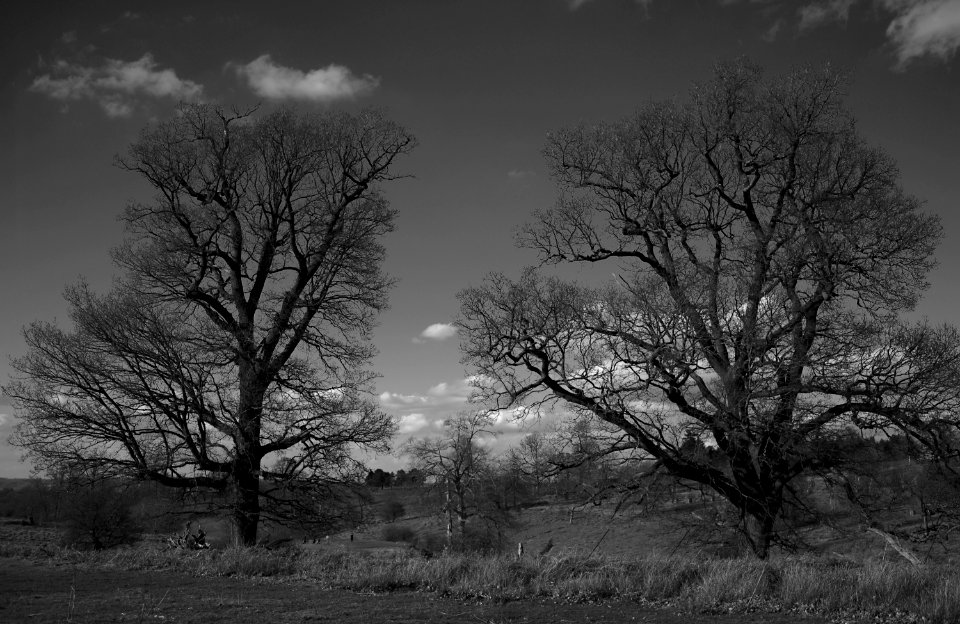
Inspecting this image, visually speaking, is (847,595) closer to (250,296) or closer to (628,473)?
(628,473)

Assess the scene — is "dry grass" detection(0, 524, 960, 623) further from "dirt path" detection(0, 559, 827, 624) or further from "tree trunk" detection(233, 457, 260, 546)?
"tree trunk" detection(233, 457, 260, 546)

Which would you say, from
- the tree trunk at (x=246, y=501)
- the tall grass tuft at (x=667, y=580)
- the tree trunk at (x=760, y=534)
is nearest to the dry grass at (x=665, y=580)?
the tall grass tuft at (x=667, y=580)

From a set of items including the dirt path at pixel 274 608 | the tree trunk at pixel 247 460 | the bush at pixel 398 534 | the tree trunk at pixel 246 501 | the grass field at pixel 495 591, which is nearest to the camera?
the dirt path at pixel 274 608

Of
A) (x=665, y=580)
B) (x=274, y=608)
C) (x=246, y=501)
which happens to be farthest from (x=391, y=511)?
(x=274, y=608)

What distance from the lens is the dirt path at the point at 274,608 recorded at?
294 inches

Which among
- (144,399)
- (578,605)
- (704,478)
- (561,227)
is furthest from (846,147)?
(144,399)

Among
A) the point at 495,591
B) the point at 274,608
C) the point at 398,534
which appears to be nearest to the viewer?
the point at 274,608

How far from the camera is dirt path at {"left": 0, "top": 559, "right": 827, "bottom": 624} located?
7.48 metres

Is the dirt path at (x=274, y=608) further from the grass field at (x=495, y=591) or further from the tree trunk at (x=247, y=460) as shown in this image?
the tree trunk at (x=247, y=460)

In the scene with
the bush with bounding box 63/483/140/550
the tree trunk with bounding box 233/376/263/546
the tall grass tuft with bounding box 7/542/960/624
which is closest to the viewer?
the tall grass tuft with bounding box 7/542/960/624

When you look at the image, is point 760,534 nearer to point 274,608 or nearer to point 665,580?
point 665,580

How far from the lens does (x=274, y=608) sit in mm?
8234

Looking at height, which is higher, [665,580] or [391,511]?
[665,580]

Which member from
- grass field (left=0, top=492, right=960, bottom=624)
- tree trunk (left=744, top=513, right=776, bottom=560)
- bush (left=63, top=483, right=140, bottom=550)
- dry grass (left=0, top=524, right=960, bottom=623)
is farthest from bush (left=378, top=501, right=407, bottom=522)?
dry grass (left=0, top=524, right=960, bottom=623)
